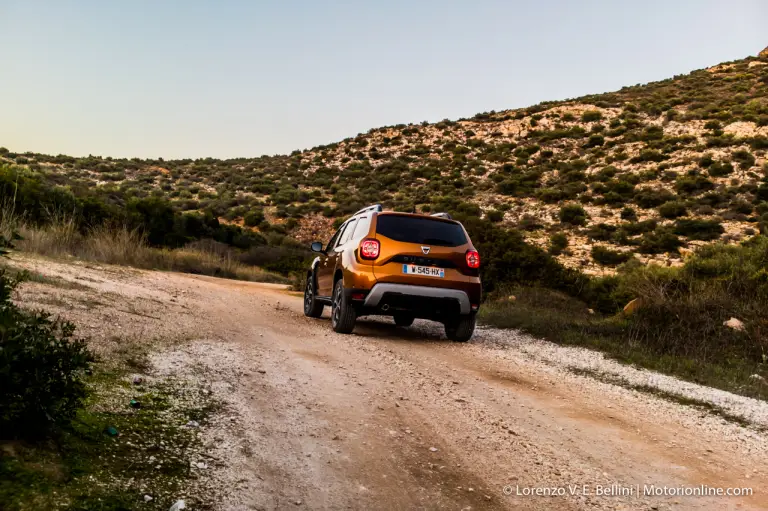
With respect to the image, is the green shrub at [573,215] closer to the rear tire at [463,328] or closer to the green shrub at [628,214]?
the green shrub at [628,214]

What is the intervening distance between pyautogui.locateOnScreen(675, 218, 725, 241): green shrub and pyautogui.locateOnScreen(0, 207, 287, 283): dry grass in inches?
692

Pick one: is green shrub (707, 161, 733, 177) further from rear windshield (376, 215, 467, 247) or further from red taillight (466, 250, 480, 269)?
red taillight (466, 250, 480, 269)

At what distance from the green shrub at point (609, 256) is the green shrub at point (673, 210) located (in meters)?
5.77

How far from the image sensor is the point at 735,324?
36.8ft

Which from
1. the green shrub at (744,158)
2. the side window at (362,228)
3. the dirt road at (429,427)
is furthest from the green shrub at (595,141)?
the dirt road at (429,427)

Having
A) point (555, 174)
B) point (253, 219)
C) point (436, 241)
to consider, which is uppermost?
point (555, 174)

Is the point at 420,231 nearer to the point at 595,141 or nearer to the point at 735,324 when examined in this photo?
the point at 735,324

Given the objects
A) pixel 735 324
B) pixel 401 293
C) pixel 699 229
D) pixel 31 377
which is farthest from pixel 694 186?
pixel 31 377

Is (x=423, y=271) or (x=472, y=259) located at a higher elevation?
(x=472, y=259)

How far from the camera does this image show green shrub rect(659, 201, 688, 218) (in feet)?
99.2

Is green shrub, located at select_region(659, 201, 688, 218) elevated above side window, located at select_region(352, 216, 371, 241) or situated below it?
above

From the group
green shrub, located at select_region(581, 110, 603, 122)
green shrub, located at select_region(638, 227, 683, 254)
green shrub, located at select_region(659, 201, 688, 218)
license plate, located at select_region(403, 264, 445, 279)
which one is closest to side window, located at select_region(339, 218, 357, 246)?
A: license plate, located at select_region(403, 264, 445, 279)

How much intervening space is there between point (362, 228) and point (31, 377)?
732cm

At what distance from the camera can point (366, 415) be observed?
525 cm
